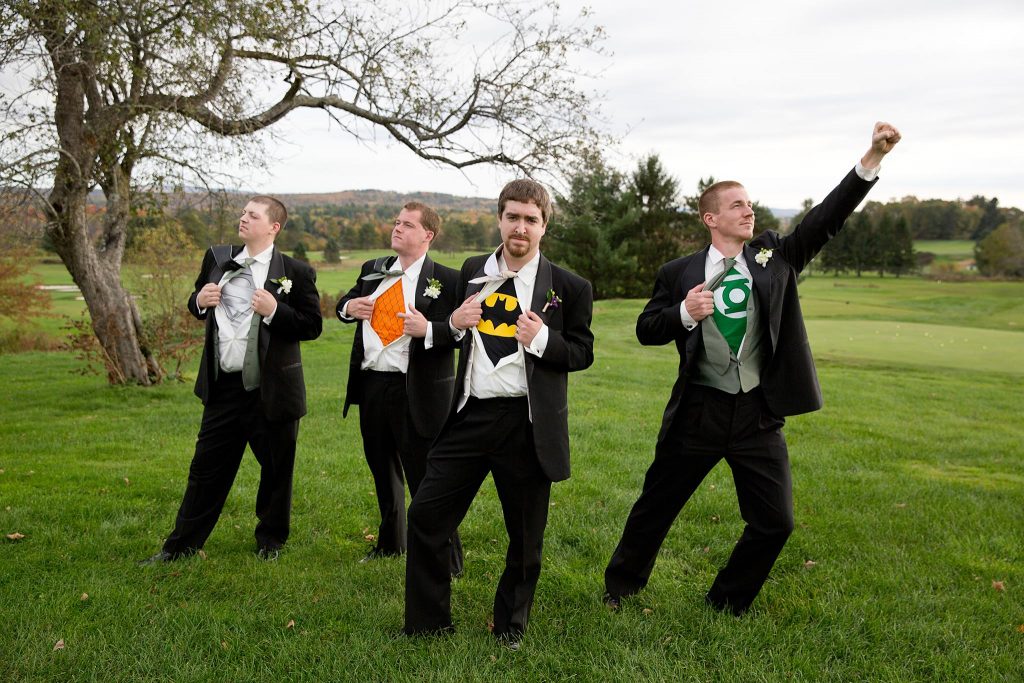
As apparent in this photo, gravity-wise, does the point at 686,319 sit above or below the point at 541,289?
below

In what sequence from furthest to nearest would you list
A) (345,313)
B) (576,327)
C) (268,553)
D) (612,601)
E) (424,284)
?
(268,553) → (424,284) → (345,313) → (612,601) → (576,327)


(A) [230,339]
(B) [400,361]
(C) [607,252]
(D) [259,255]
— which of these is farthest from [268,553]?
(C) [607,252]

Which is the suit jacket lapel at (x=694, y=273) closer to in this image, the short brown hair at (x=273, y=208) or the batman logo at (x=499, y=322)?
the batman logo at (x=499, y=322)

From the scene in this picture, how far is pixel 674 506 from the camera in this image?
4.48 meters

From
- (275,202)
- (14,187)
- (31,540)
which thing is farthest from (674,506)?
(14,187)

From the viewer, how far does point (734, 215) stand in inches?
165

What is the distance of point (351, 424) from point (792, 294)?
7.12m

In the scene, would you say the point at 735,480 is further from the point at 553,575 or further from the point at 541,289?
the point at 541,289

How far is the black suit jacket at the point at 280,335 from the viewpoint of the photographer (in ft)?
16.8

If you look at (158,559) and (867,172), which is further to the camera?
(158,559)

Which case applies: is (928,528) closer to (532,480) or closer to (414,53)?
(532,480)

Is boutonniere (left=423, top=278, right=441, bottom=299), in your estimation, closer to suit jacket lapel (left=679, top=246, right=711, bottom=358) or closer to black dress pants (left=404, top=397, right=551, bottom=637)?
black dress pants (left=404, top=397, right=551, bottom=637)

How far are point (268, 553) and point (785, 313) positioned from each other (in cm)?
369

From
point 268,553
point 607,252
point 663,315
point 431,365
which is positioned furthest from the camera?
point 607,252
